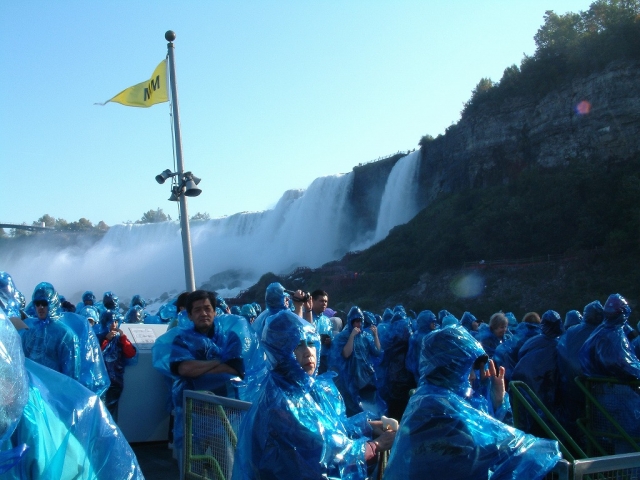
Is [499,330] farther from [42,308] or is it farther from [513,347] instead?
[42,308]

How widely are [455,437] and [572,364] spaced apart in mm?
4156

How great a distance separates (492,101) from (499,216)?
339 inches

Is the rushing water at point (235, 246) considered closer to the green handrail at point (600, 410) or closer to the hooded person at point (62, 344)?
the green handrail at point (600, 410)

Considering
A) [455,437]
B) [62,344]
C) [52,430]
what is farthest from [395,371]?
[52,430]

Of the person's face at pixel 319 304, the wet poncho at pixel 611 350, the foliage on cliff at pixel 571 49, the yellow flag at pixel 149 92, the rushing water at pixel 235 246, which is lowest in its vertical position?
the rushing water at pixel 235 246

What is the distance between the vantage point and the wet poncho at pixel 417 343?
739 cm

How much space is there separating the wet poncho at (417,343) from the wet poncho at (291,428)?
469cm

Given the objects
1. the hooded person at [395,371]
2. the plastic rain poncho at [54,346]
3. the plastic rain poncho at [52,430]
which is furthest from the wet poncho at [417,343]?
the plastic rain poncho at [52,430]

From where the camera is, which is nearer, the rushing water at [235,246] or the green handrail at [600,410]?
the green handrail at [600,410]

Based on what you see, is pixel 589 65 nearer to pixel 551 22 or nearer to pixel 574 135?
pixel 574 135

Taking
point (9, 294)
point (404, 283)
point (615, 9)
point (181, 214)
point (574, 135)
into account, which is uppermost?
point (615, 9)

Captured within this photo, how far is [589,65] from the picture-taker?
3300cm

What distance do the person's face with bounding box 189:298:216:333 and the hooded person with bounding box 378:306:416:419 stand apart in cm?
383

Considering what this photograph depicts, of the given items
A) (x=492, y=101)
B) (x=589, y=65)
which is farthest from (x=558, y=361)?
(x=492, y=101)
